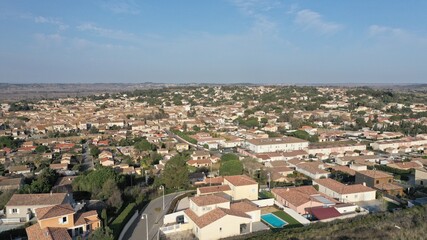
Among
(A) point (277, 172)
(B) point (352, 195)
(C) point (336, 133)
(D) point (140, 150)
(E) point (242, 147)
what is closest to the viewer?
(B) point (352, 195)

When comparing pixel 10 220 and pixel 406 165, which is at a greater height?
pixel 10 220

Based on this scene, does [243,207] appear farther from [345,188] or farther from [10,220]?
[10,220]

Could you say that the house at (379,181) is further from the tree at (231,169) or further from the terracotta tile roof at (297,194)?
the tree at (231,169)

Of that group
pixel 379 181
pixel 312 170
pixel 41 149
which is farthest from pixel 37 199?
pixel 41 149

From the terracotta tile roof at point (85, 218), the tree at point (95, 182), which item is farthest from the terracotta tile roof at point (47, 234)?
the tree at point (95, 182)

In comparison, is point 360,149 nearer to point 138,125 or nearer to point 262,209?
point 262,209

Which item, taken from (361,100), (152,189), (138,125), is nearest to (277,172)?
(152,189)

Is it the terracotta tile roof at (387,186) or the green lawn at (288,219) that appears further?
the terracotta tile roof at (387,186)
